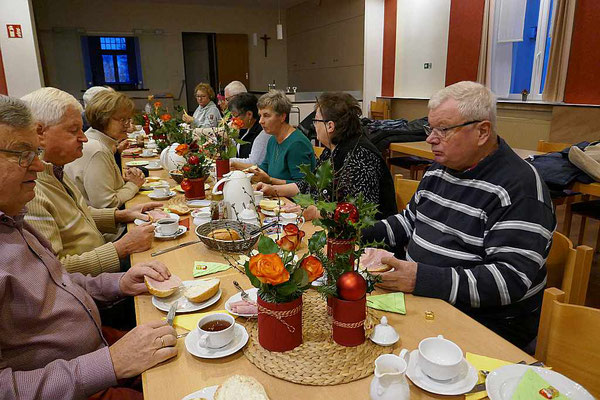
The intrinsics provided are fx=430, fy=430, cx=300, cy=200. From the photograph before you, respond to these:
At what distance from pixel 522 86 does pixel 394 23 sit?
304 centimetres

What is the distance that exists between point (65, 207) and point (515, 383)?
5.80ft

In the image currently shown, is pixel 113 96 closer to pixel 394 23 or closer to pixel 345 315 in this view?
pixel 345 315

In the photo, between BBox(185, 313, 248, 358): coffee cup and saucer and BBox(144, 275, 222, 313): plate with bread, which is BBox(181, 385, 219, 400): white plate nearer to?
BBox(185, 313, 248, 358): coffee cup and saucer

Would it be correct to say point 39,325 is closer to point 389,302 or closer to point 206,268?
point 206,268

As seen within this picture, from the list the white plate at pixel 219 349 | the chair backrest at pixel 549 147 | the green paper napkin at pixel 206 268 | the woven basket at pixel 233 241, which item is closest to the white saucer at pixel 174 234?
the woven basket at pixel 233 241

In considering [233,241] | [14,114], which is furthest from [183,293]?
[14,114]

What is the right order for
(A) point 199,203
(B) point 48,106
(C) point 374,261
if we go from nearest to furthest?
1. (C) point 374,261
2. (B) point 48,106
3. (A) point 199,203

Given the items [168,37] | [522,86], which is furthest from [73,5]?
[522,86]

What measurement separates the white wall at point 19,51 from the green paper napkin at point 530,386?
8010mm

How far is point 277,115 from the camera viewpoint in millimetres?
3066

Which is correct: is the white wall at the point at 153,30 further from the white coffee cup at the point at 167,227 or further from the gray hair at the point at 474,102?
the gray hair at the point at 474,102

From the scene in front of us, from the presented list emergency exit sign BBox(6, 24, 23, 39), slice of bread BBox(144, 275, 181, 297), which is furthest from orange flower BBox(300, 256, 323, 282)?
emergency exit sign BBox(6, 24, 23, 39)

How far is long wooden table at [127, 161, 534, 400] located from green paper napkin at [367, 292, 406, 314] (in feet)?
0.06

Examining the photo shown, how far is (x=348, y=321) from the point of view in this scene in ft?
3.40
